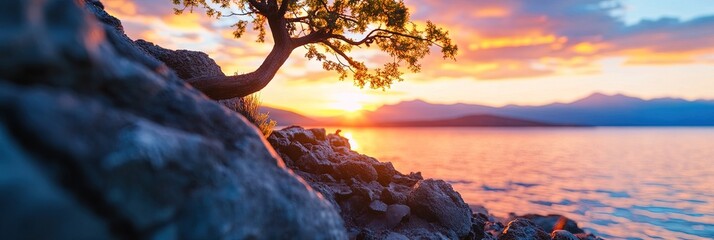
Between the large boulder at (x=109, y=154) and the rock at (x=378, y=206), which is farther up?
the large boulder at (x=109, y=154)

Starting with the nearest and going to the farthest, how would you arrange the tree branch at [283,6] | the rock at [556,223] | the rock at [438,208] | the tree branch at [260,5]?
the rock at [438,208], the tree branch at [283,6], the tree branch at [260,5], the rock at [556,223]

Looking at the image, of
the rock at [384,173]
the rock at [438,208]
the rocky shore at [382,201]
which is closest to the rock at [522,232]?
the rocky shore at [382,201]

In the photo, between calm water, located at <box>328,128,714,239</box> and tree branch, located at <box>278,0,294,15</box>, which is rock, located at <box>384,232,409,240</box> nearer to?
tree branch, located at <box>278,0,294,15</box>

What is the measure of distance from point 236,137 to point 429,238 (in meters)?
6.54

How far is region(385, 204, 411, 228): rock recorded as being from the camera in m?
9.74

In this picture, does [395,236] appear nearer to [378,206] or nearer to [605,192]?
[378,206]

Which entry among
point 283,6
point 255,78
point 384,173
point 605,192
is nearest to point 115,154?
point 255,78

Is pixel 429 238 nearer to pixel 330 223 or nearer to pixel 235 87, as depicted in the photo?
pixel 330 223

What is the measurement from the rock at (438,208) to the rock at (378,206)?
0.76m

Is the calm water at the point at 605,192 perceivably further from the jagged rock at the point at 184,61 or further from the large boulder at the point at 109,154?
the large boulder at the point at 109,154

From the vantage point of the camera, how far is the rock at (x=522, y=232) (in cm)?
1165

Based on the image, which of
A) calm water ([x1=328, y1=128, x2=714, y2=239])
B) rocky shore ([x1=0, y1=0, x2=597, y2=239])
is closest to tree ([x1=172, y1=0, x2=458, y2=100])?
rocky shore ([x1=0, y1=0, x2=597, y2=239])

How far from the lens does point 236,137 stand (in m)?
3.71

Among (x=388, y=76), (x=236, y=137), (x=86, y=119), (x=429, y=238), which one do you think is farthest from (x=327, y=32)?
(x=86, y=119)
